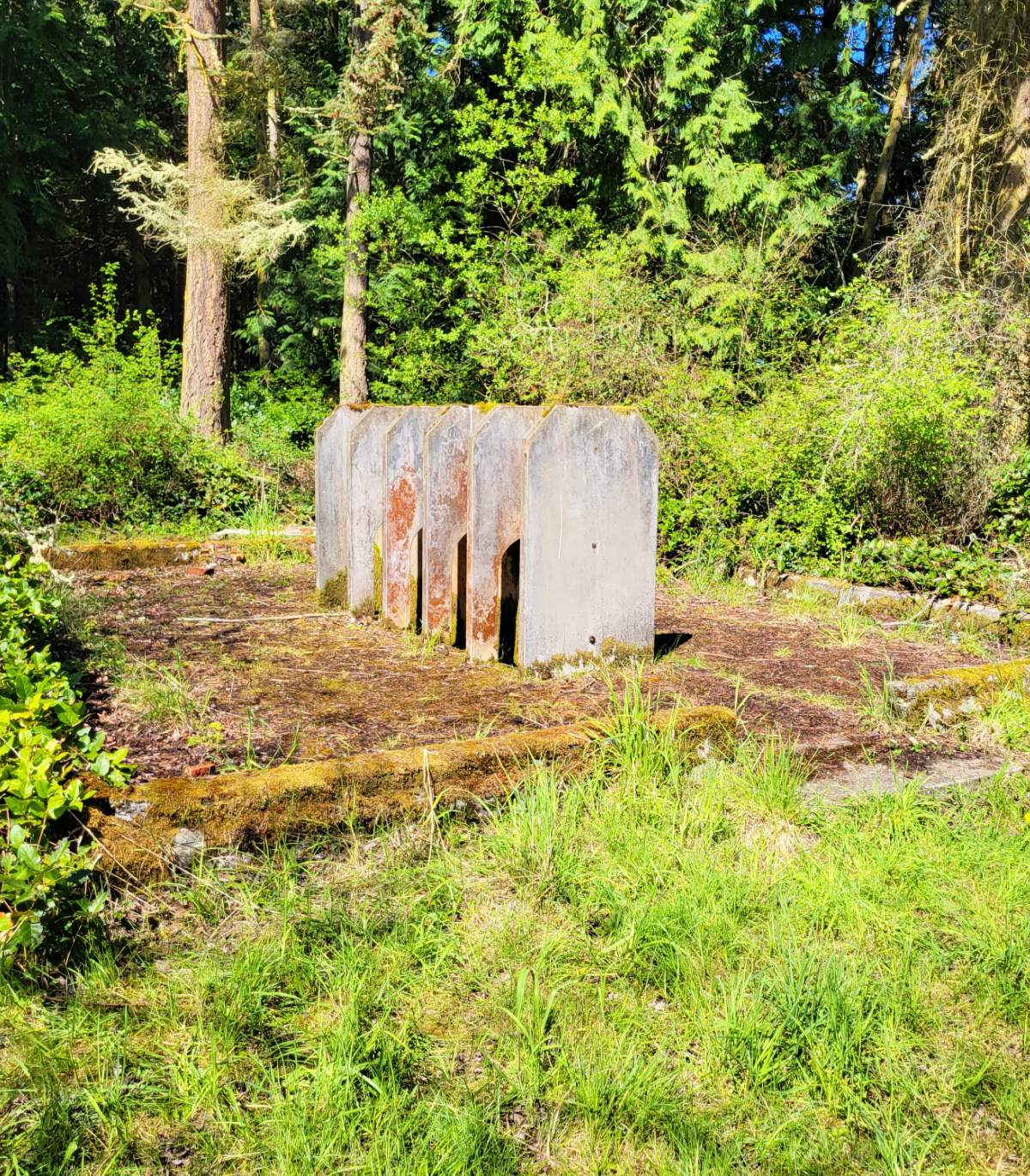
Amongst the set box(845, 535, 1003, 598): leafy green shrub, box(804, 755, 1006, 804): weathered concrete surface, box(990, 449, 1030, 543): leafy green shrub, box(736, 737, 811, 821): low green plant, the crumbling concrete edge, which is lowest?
box(804, 755, 1006, 804): weathered concrete surface

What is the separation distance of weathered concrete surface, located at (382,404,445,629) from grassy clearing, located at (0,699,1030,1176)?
8.78 feet

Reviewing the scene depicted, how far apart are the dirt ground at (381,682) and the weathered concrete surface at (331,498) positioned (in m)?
0.31

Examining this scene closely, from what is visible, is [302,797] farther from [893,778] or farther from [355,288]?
[355,288]

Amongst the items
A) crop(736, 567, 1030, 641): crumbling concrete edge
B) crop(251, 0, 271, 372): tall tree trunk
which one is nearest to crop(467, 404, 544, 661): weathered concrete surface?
crop(736, 567, 1030, 641): crumbling concrete edge

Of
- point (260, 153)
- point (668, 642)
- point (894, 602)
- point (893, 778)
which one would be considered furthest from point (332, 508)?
point (260, 153)

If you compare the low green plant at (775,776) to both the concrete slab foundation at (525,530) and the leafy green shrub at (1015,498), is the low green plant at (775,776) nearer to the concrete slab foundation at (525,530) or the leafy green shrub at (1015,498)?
the concrete slab foundation at (525,530)

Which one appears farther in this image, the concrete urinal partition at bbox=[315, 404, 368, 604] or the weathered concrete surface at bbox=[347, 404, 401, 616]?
the concrete urinal partition at bbox=[315, 404, 368, 604]

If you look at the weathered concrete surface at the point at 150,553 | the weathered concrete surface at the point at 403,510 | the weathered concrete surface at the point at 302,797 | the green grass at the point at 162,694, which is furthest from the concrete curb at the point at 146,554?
the weathered concrete surface at the point at 302,797

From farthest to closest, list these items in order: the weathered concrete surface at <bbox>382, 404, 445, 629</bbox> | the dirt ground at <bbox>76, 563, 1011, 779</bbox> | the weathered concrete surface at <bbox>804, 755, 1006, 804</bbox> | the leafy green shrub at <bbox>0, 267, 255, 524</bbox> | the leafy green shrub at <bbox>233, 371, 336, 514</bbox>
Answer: the leafy green shrub at <bbox>233, 371, 336, 514</bbox>, the leafy green shrub at <bbox>0, 267, 255, 524</bbox>, the weathered concrete surface at <bbox>382, 404, 445, 629</bbox>, the dirt ground at <bbox>76, 563, 1011, 779</bbox>, the weathered concrete surface at <bbox>804, 755, 1006, 804</bbox>

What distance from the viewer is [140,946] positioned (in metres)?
2.24

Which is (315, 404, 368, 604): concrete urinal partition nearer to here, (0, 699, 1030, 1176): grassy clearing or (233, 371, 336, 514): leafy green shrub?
(0, 699, 1030, 1176): grassy clearing

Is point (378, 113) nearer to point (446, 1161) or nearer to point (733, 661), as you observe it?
point (733, 661)

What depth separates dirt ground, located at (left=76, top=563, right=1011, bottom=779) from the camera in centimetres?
353

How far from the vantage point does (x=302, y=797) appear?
2686mm
